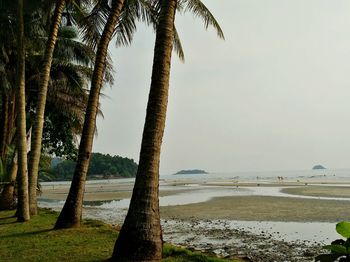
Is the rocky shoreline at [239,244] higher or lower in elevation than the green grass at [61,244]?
lower

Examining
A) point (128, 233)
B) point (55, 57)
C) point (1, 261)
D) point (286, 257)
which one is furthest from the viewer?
point (55, 57)

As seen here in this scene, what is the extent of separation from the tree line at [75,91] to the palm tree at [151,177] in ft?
0.05

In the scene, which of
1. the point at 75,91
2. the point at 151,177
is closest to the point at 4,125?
the point at 75,91

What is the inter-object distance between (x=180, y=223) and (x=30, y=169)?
268 inches

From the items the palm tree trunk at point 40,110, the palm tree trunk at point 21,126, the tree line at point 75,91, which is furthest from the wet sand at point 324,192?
the palm tree trunk at point 21,126

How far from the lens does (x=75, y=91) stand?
20.3 metres

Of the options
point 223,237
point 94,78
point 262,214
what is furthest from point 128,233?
point 262,214

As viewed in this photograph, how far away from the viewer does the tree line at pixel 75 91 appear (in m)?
6.97

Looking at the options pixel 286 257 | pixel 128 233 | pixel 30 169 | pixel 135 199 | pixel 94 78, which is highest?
pixel 94 78

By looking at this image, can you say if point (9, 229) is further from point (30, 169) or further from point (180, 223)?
point (180, 223)

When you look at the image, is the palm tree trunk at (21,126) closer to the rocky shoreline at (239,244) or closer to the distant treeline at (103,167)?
the rocky shoreline at (239,244)

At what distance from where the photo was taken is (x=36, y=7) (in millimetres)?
13625

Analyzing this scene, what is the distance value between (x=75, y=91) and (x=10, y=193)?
6.06m

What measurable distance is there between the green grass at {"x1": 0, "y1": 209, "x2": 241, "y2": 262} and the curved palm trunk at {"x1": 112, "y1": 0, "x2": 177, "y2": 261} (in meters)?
0.61
